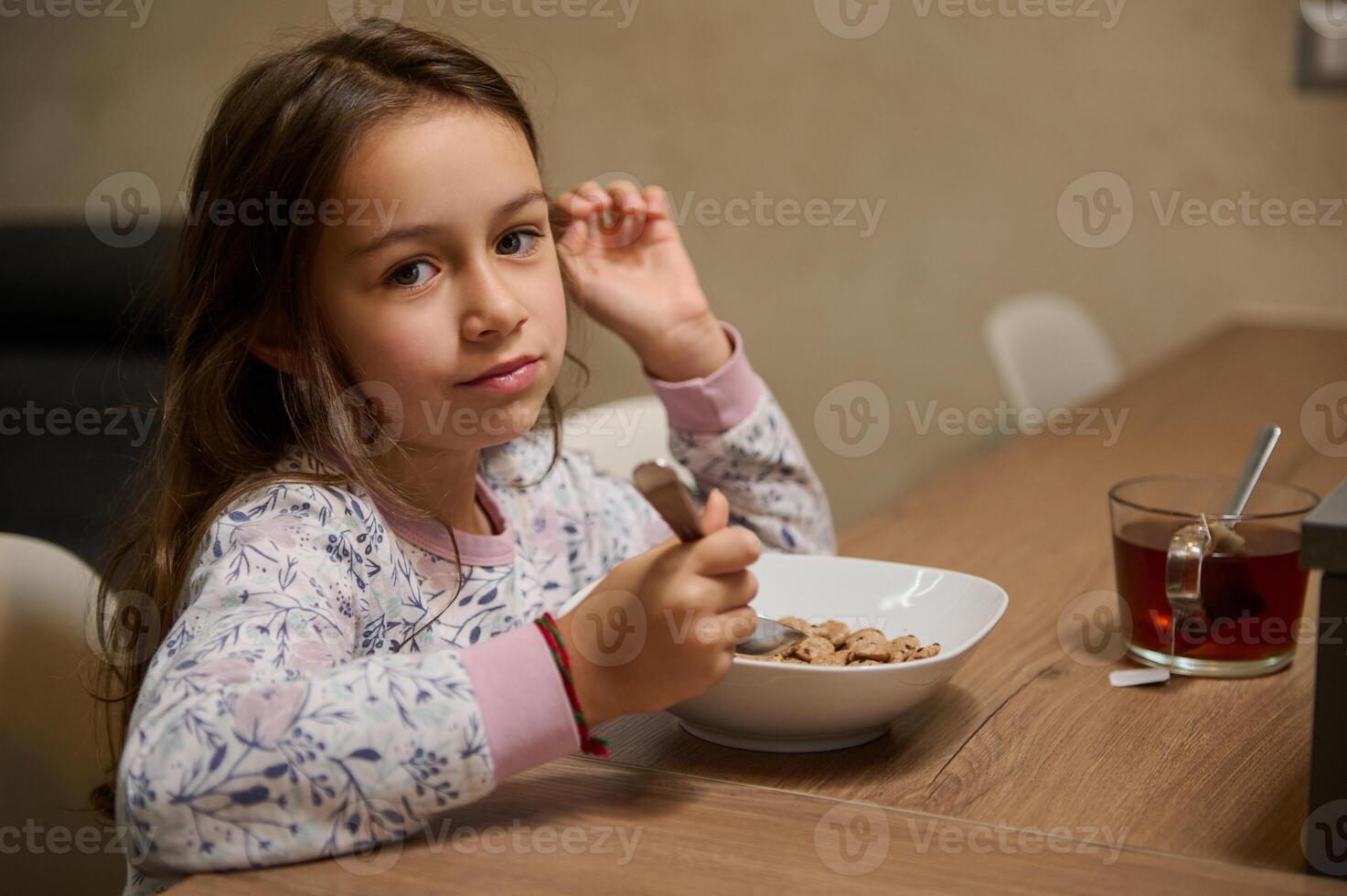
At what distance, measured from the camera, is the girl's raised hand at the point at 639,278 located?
50.1 inches

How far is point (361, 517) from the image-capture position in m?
0.90

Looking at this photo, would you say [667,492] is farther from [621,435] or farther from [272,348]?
[621,435]

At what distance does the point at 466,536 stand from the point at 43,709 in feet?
1.09

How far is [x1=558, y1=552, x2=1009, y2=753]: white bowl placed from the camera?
0.77m

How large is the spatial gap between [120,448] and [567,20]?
158cm

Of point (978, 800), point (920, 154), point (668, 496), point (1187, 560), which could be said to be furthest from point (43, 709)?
point (920, 154)

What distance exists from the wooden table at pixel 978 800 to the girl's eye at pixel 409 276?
0.32 m

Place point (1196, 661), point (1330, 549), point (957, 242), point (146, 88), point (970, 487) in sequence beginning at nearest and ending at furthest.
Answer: point (1330, 549)
point (1196, 661)
point (970, 487)
point (957, 242)
point (146, 88)

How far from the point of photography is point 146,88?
3830 millimetres

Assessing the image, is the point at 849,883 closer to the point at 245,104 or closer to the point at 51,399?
the point at 245,104

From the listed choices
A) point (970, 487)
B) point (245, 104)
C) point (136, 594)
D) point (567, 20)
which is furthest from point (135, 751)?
point (567, 20)

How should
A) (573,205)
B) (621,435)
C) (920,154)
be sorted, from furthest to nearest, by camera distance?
(920,154)
(621,435)
(573,205)

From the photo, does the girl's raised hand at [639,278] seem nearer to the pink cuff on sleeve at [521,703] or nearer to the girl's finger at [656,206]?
the girl's finger at [656,206]

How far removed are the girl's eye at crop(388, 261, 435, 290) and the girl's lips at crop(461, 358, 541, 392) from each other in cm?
8
